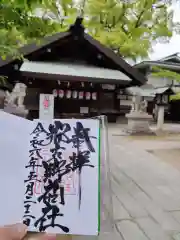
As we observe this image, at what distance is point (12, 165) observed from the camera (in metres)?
1.19

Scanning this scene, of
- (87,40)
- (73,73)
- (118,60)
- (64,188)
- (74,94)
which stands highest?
(87,40)

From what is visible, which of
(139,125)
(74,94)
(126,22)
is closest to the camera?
(74,94)

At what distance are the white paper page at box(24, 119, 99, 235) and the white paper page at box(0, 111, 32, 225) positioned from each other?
0.12ft

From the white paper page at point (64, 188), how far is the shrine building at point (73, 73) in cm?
260

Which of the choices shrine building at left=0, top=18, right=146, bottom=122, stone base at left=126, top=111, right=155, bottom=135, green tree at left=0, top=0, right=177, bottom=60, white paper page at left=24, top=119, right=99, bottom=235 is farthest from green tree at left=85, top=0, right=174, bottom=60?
white paper page at left=24, top=119, right=99, bottom=235

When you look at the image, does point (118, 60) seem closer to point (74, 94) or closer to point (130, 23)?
point (74, 94)

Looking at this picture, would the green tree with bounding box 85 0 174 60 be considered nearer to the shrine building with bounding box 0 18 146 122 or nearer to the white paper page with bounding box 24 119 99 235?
the shrine building with bounding box 0 18 146 122

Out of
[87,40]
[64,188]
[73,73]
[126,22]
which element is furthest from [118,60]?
[126,22]

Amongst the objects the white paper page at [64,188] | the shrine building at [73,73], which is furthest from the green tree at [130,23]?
the white paper page at [64,188]

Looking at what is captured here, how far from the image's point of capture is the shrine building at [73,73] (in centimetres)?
390

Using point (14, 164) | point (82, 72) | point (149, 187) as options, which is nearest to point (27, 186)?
→ point (14, 164)

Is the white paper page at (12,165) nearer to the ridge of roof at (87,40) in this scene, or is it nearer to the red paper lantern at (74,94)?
the ridge of roof at (87,40)

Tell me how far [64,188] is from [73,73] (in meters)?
2.87

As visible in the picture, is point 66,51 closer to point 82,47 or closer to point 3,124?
point 82,47
